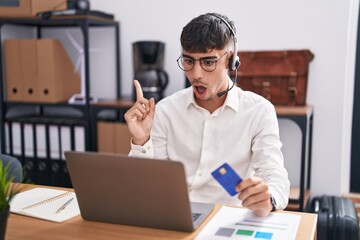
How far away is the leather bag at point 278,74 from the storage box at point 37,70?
1.19 meters

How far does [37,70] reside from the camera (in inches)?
116

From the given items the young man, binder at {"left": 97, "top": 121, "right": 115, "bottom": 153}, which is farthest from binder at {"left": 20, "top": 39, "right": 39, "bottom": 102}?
the young man

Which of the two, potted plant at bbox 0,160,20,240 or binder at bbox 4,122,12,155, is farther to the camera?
binder at bbox 4,122,12,155

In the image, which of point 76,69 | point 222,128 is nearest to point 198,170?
point 222,128

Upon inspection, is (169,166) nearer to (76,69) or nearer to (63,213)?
(63,213)

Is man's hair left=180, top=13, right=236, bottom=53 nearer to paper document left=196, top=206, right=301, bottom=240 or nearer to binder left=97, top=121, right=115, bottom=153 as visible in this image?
paper document left=196, top=206, right=301, bottom=240

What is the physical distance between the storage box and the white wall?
752 mm

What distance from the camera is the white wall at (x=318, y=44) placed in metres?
2.65

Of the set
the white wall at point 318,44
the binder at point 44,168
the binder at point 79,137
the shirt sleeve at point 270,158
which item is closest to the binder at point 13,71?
the binder at point 44,168

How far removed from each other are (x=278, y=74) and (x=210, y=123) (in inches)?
48.7

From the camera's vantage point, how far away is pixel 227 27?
151 cm

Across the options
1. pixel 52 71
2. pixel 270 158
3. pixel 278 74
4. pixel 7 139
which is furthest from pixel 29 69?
pixel 270 158

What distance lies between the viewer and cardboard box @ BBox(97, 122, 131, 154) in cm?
284

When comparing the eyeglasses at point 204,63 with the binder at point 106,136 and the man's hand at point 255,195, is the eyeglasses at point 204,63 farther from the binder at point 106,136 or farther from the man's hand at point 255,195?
the binder at point 106,136
